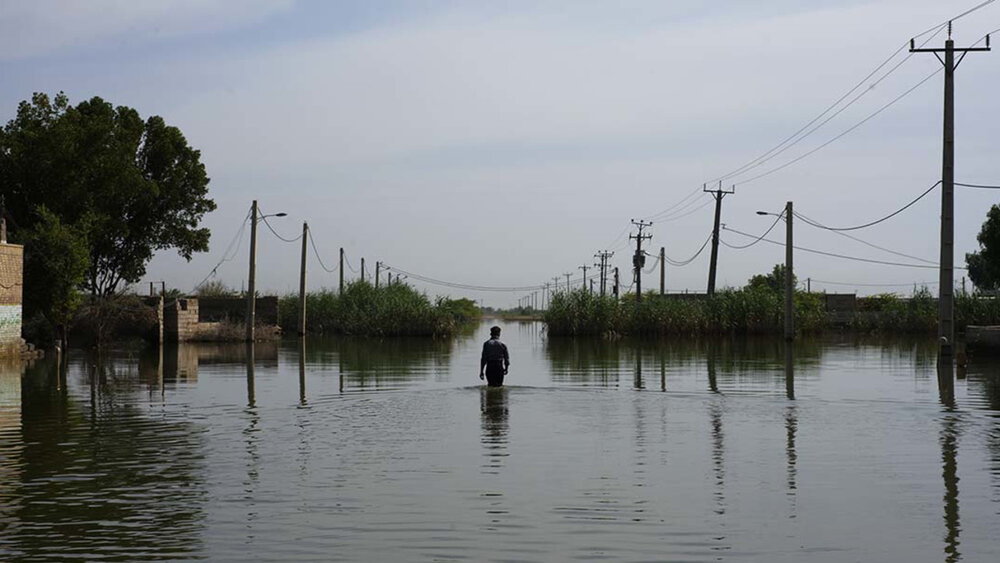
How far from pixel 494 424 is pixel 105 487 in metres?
7.29

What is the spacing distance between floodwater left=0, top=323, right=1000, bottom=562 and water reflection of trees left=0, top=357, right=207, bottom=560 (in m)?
0.04

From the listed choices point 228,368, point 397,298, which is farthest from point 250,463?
point 397,298

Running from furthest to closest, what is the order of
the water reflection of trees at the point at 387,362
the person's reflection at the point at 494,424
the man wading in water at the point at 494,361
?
the water reflection of trees at the point at 387,362 → the man wading in water at the point at 494,361 → the person's reflection at the point at 494,424

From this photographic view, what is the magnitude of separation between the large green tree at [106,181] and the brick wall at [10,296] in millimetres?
3255

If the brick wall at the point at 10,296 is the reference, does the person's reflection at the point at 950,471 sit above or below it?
below

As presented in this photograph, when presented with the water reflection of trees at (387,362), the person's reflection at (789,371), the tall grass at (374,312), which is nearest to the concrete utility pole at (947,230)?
the person's reflection at (789,371)

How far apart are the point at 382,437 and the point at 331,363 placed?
2045 cm

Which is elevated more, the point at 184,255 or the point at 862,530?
the point at 184,255

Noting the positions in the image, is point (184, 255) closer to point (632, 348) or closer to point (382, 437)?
point (632, 348)

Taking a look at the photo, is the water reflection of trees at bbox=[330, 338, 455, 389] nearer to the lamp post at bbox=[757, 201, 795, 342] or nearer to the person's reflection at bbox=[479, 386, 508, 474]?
the person's reflection at bbox=[479, 386, 508, 474]

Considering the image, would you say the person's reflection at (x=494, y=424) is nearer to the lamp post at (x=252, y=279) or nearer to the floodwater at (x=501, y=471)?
the floodwater at (x=501, y=471)

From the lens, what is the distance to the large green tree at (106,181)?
43.5m

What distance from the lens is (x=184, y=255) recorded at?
51.6 metres

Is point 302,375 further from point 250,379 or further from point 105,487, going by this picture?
point 105,487
